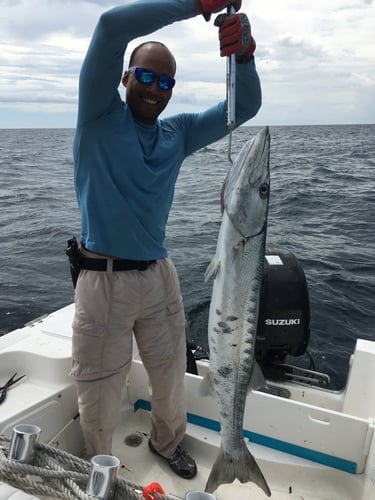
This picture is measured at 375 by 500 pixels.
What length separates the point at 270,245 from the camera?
24.1 ft

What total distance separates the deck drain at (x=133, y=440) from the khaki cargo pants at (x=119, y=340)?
50 cm

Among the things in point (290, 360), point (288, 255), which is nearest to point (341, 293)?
point (290, 360)

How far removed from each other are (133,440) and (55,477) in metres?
2.22

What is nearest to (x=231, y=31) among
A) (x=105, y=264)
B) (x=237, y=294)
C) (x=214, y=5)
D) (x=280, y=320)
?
(x=214, y=5)

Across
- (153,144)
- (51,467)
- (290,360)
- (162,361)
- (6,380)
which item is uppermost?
→ (153,144)

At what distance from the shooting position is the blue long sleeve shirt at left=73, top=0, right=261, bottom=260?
2.40 m

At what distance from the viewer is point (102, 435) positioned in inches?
122

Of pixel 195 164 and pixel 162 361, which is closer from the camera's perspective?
pixel 162 361

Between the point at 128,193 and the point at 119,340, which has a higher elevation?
the point at 128,193

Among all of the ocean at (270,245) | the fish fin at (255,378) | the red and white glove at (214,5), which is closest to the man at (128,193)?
the red and white glove at (214,5)

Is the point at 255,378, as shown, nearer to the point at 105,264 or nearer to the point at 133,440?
the point at 105,264

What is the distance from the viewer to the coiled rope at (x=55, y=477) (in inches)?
63.9

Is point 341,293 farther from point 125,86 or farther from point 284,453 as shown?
point 125,86

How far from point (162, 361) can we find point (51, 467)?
1.52 metres
